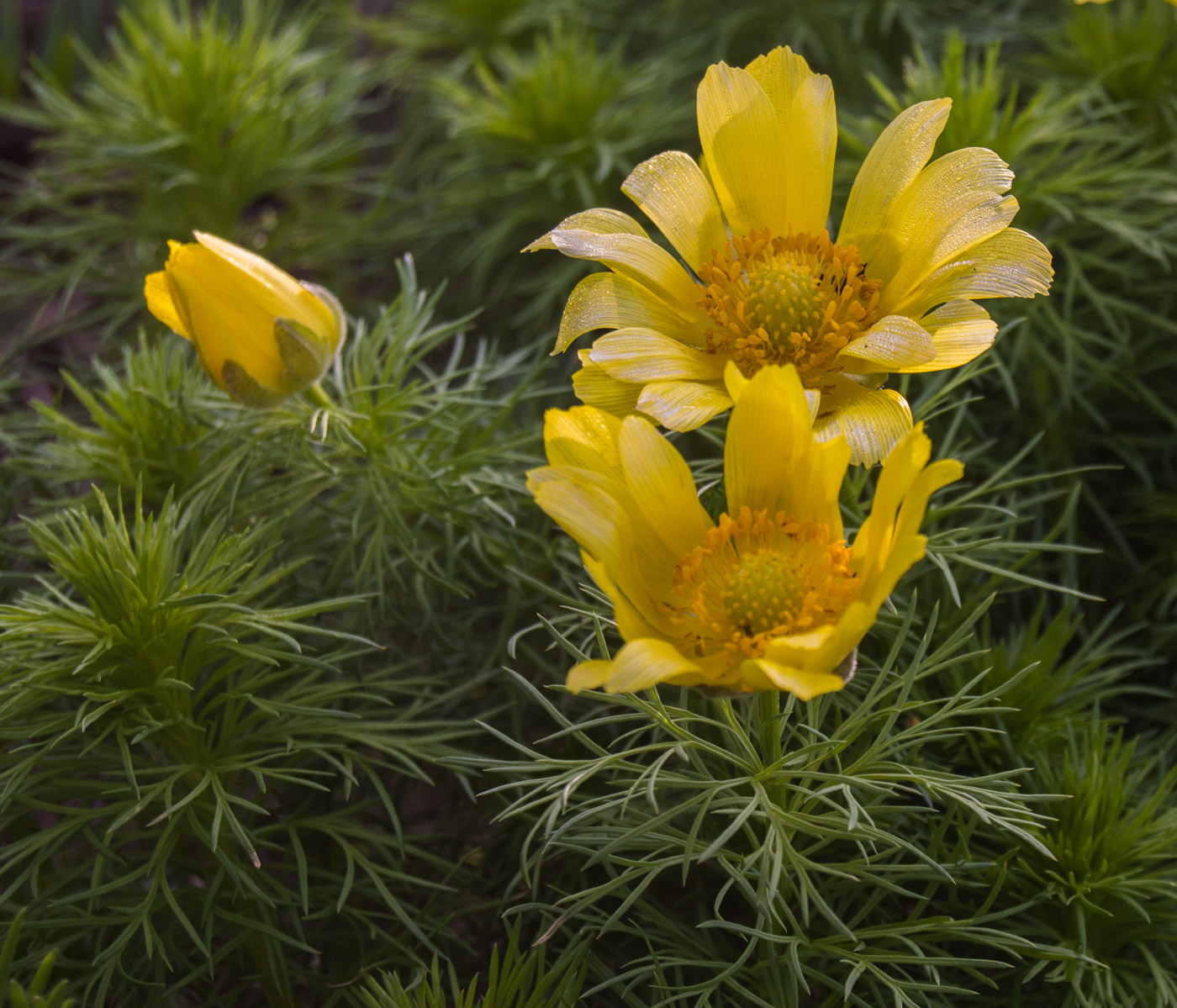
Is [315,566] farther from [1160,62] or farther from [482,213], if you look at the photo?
[1160,62]

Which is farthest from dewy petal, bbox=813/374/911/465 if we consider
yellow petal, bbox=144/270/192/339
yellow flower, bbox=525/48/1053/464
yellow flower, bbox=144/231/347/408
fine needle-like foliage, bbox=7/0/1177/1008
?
yellow petal, bbox=144/270/192/339

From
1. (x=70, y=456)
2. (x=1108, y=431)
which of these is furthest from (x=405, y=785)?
(x=1108, y=431)

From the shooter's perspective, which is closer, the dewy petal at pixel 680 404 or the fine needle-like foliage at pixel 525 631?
the dewy petal at pixel 680 404

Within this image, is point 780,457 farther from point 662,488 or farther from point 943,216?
point 943,216

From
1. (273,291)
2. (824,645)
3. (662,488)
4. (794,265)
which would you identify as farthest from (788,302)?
(273,291)

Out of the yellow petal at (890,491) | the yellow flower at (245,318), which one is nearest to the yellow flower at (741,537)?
the yellow petal at (890,491)

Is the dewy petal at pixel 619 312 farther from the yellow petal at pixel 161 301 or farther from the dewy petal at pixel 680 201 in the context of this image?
the yellow petal at pixel 161 301

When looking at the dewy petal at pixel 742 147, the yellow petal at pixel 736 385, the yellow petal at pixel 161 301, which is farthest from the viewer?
the yellow petal at pixel 161 301

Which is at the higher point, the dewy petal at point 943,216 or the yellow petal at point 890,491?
the dewy petal at point 943,216
